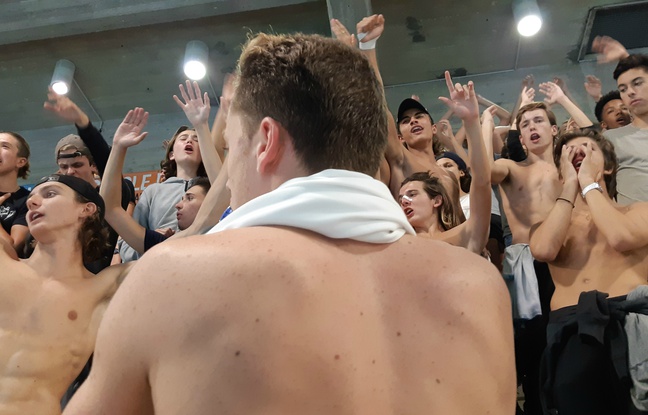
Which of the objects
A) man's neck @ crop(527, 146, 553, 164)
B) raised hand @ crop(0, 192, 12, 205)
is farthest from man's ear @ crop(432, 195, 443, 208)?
raised hand @ crop(0, 192, 12, 205)

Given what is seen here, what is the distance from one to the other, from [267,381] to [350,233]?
0.30 m

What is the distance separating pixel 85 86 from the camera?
7.58 metres

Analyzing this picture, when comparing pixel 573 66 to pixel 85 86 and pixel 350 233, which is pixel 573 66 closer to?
pixel 85 86

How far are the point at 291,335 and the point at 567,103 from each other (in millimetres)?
4215

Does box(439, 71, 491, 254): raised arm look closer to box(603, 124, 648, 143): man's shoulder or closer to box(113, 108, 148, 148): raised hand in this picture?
box(603, 124, 648, 143): man's shoulder

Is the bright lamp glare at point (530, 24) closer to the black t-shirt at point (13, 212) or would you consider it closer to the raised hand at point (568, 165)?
the raised hand at point (568, 165)

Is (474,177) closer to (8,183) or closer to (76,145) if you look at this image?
(76,145)

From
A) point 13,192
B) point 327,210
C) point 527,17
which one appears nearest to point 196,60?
point 13,192

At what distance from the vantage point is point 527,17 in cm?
623

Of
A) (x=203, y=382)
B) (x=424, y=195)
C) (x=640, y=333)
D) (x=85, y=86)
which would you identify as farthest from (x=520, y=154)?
(x=85, y=86)

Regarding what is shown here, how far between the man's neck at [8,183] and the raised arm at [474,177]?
296 cm

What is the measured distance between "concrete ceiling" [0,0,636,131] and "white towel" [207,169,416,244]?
5.91 m

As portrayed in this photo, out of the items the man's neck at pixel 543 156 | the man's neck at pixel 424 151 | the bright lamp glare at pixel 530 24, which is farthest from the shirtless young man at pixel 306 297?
the bright lamp glare at pixel 530 24

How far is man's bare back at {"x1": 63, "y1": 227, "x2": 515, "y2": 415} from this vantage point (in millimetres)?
841
